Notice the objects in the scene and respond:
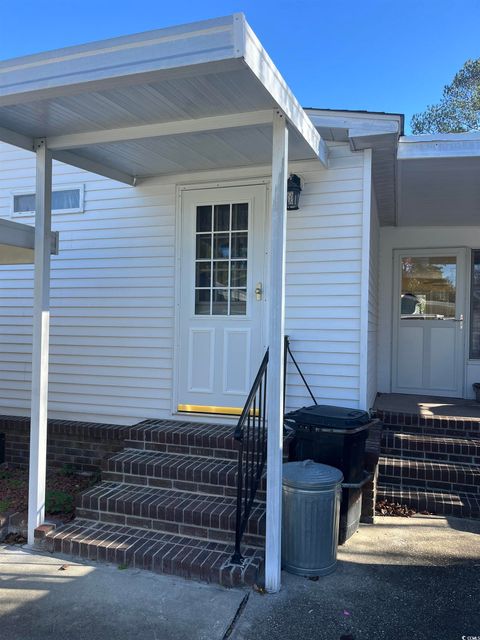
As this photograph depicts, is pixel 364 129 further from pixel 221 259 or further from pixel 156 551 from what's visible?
pixel 156 551

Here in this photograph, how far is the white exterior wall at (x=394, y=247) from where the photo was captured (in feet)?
21.8

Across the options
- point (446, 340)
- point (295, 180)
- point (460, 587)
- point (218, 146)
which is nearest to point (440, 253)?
point (446, 340)

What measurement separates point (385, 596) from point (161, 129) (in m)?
3.28

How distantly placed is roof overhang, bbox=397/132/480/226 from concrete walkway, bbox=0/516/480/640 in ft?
10.2

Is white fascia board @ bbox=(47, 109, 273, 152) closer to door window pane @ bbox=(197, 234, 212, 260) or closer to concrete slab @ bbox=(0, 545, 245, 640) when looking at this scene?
door window pane @ bbox=(197, 234, 212, 260)

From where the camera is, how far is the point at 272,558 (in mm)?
3037

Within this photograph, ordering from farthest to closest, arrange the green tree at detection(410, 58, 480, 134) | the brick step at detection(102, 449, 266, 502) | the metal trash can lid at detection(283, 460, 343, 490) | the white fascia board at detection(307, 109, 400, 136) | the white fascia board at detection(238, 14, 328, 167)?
the green tree at detection(410, 58, 480, 134) → the white fascia board at detection(307, 109, 400, 136) → the brick step at detection(102, 449, 266, 502) → the metal trash can lid at detection(283, 460, 343, 490) → the white fascia board at detection(238, 14, 328, 167)

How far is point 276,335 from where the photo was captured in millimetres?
3162

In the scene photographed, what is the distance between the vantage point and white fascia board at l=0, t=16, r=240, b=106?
2.46 metres

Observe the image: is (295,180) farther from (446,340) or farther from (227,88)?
(446,340)

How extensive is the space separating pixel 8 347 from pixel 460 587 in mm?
5187

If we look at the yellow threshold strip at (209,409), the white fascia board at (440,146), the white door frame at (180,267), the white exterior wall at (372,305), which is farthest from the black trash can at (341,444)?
the white fascia board at (440,146)

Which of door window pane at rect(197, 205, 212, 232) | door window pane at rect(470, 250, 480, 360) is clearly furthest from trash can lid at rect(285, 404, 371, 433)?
door window pane at rect(470, 250, 480, 360)

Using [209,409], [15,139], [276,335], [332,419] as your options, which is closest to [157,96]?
[15,139]
